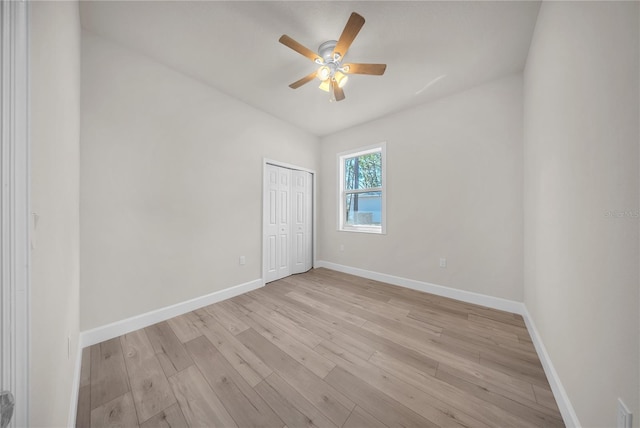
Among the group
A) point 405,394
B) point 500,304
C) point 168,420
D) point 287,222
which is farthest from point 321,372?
point 287,222

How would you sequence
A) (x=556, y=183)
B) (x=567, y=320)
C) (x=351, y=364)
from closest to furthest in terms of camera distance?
(x=567, y=320)
(x=556, y=183)
(x=351, y=364)

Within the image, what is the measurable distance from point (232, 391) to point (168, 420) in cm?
34

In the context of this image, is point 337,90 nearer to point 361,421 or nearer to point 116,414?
point 361,421

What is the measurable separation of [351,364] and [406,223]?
2.14 meters

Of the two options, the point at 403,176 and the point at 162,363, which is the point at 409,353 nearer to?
the point at 162,363

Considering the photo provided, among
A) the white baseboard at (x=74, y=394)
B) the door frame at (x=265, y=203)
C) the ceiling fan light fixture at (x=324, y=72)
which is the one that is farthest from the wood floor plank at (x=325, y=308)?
the ceiling fan light fixture at (x=324, y=72)

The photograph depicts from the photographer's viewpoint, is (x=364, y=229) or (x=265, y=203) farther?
(x=364, y=229)

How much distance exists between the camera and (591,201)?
39.1 inches

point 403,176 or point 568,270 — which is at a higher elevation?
point 403,176

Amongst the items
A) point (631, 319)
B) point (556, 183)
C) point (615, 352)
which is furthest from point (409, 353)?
point (556, 183)

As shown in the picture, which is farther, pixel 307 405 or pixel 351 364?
pixel 351 364

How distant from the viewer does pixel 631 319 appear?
2.40ft

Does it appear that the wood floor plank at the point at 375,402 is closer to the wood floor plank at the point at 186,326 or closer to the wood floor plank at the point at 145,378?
the wood floor plank at the point at 145,378

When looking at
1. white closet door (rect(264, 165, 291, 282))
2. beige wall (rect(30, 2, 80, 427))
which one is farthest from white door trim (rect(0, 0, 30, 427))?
white closet door (rect(264, 165, 291, 282))
